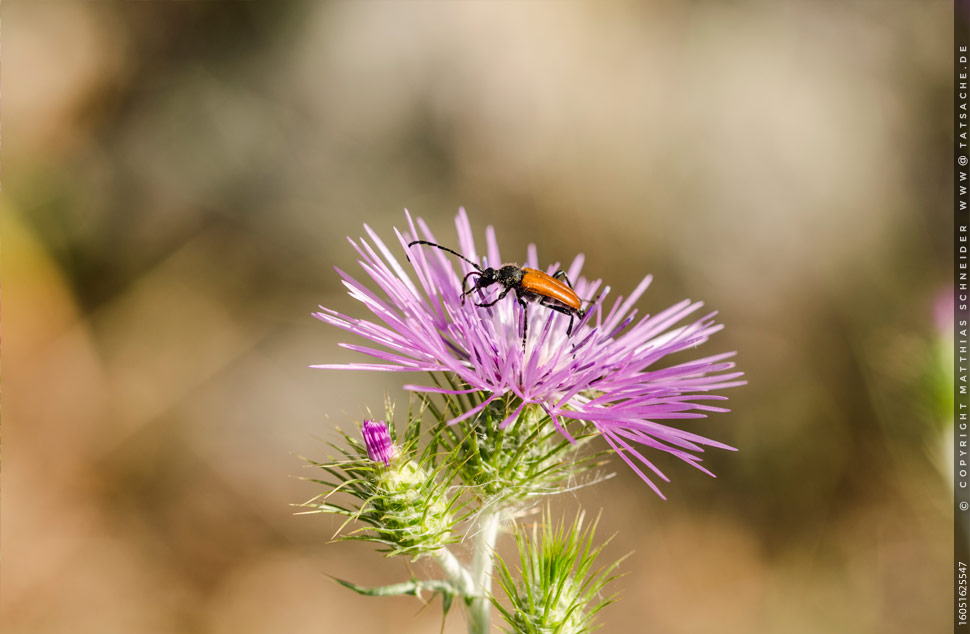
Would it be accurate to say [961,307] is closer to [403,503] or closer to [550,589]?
[550,589]

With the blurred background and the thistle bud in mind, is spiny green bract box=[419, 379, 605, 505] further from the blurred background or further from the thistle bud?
the blurred background

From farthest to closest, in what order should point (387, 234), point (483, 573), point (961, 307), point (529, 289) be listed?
point (387, 234)
point (961, 307)
point (529, 289)
point (483, 573)

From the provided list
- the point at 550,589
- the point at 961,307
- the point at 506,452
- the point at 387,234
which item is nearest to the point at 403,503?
the point at 506,452

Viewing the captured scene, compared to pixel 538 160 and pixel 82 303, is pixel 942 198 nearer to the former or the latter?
pixel 538 160

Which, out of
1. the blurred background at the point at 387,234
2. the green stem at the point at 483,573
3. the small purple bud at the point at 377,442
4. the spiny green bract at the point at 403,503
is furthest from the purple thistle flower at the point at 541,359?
the blurred background at the point at 387,234

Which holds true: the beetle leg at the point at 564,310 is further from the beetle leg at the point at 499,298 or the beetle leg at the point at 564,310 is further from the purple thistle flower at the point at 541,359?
the beetle leg at the point at 499,298

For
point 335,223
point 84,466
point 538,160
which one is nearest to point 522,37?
point 538,160

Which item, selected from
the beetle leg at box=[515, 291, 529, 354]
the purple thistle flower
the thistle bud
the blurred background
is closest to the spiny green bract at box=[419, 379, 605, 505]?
the purple thistle flower
